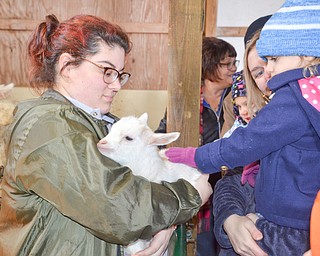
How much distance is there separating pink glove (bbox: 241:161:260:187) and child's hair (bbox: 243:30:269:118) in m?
0.22

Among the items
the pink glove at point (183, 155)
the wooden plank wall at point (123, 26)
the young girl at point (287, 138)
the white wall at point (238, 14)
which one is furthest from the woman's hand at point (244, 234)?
the white wall at point (238, 14)

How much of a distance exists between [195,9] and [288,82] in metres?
0.65

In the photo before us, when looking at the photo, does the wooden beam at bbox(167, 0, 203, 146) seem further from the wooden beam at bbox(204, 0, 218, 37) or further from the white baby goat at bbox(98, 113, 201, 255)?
the wooden beam at bbox(204, 0, 218, 37)

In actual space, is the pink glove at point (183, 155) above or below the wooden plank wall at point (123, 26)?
below

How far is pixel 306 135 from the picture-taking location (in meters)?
1.38

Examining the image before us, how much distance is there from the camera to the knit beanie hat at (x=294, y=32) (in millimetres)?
1328

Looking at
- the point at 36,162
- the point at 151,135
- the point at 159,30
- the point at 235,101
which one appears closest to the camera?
the point at 36,162

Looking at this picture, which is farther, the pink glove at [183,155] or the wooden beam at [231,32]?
the wooden beam at [231,32]

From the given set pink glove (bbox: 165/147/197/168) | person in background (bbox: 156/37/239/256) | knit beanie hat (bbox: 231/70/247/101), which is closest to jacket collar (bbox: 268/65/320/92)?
pink glove (bbox: 165/147/197/168)

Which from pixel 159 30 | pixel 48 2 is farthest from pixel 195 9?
pixel 48 2

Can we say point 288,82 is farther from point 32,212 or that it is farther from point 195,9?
point 32,212

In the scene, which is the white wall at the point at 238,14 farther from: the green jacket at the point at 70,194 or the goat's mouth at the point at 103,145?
the green jacket at the point at 70,194

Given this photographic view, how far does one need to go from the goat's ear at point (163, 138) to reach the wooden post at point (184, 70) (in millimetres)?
258

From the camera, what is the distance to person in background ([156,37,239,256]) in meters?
3.16
